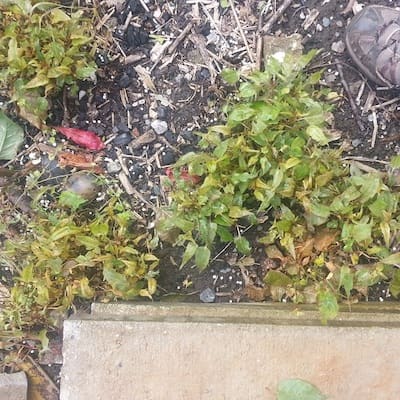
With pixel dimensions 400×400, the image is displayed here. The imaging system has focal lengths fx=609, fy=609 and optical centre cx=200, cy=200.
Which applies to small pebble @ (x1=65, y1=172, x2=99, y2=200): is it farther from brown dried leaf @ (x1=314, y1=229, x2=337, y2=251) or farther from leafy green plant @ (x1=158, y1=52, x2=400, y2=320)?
brown dried leaf @ (x1=314, y1=229, x2=337, y2=251)

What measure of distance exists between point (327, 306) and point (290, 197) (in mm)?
358

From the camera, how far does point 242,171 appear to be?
1.92 m

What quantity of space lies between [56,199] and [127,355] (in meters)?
0.63

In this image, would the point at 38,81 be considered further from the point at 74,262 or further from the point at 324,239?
the point at 324,239

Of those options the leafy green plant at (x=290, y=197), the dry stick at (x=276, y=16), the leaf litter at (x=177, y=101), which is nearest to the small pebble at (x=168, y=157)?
the leaf litter at (x=177, y=101)

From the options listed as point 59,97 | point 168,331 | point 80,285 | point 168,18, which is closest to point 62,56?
point 59,97

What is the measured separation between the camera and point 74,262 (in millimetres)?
1966

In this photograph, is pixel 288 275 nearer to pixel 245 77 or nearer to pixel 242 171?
pixel 242 171

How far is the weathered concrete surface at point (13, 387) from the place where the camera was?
2109mm

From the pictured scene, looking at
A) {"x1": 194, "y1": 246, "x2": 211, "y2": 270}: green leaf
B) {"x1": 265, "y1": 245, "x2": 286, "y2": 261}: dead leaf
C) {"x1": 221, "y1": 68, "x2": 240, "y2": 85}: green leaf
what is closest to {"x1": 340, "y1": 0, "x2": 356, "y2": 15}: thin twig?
{"x1": 221, "y1": 68, "x2": 240, "y2": 85}: green leaf

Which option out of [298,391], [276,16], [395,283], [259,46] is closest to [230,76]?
[259,46]

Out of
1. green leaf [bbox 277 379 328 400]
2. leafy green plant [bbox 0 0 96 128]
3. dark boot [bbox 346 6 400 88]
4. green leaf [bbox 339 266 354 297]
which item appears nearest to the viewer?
green leaf [bbox 277 379 328 400]

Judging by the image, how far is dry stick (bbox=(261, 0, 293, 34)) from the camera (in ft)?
6.91

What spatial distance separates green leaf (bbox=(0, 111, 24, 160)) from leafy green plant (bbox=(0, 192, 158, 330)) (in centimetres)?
25
